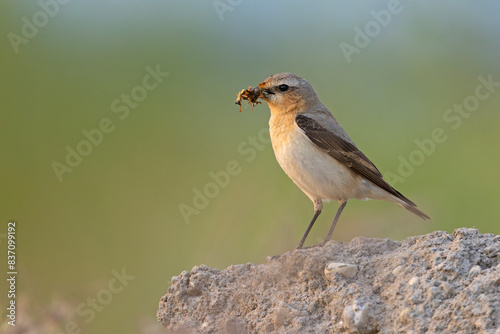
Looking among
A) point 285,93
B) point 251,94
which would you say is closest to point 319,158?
point 285,93

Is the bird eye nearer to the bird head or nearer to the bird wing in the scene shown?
the bird head

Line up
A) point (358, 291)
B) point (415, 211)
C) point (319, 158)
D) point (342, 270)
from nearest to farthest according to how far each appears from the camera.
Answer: point (358, 291) < point (342, 270) < point (319, 158) < point (415, 211)

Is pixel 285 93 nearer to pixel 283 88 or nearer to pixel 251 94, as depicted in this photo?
pixel 283 88

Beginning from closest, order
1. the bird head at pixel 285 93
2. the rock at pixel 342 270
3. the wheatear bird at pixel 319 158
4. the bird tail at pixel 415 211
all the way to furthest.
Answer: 1. the rock at pixel 342 270
2. the wheatear bird at pixel 319 158
3. the bird tail at pixel 415 211
4. the bird head at pixel 285 93

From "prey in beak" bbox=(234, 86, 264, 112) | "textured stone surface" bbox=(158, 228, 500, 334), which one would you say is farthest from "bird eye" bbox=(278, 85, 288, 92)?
"textured stone surface" bbox=(158, 228, 500, 334)

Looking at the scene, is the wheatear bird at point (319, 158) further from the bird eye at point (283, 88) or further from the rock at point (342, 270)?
the rock at point (342, 270)

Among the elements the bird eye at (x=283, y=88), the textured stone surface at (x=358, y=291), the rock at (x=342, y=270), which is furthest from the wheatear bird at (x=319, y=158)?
the rock at (x=342, y=270)

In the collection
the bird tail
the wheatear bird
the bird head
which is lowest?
the bird tail

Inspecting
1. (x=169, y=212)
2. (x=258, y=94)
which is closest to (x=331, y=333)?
(x=258, y=94)
